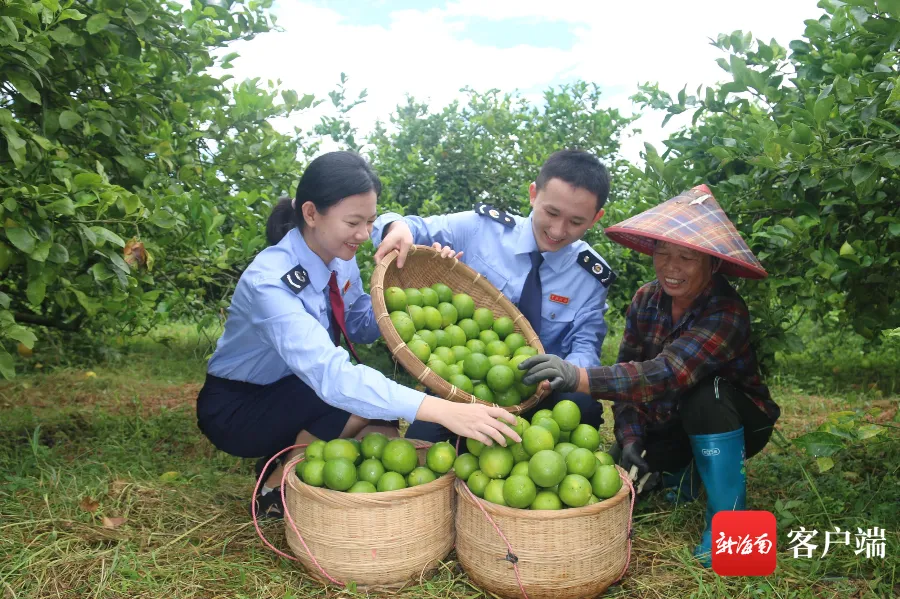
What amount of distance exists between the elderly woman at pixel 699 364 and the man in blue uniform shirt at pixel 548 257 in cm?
34

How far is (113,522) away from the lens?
9.94 feet

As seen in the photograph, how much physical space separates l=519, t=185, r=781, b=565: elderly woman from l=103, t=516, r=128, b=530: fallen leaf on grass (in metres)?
1.82

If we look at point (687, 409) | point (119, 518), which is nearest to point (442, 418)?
point (687, 409)

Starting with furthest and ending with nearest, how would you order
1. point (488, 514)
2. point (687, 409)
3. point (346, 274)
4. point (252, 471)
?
1. point (252, 471)
2. point (346, 274)
3. point (687, 409)
4. point (488, 514)

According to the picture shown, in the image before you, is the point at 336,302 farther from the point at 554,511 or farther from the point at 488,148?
the point at 488,148

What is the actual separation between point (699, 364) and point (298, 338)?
1652mm

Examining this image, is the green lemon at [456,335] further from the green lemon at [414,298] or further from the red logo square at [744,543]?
the red logo square at [744,543]

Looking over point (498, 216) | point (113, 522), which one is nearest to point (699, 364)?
point (498, 216)

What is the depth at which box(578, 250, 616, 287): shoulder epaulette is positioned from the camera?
377 centimetres

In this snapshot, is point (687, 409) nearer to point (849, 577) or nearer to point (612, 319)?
point (849, 577)

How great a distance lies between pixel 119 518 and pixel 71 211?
1331 mm

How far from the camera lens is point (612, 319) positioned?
6137 mm

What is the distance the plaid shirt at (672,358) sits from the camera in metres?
2.97

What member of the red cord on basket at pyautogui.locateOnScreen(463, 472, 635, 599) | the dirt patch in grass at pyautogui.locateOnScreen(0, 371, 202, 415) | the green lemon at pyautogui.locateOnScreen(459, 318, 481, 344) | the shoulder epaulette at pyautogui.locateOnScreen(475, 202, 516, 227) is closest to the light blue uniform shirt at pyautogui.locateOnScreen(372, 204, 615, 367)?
the shoulder epaulette at pyautogui.locateOnScreen(475, 202, 516, 227)
